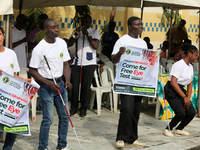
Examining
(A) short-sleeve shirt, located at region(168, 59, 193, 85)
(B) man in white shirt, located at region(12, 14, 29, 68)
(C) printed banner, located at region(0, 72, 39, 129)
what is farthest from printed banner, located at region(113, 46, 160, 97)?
(B) man in white shirt, located at region(12, 14, 29, 68)

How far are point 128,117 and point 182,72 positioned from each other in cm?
156

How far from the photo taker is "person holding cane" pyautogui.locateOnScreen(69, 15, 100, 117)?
7715mm

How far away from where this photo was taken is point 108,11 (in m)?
13.8

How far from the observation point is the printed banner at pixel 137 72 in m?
5.34

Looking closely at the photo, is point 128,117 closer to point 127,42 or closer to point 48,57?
point 127,42

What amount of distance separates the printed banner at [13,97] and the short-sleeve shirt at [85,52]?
352 cm

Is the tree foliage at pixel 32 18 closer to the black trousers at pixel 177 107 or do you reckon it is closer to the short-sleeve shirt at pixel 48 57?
the black trousers at pixel 177 107

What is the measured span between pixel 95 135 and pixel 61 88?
66.8 inches

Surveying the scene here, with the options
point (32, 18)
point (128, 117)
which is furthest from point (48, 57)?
point (32, 18)

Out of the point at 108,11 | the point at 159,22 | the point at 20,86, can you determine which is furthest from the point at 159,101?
the point at 159,22

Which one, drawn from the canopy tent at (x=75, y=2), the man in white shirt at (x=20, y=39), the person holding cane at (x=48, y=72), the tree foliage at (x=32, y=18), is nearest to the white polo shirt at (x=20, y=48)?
the man in white shirt at (x=20, y=39)

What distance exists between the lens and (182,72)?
626 cm

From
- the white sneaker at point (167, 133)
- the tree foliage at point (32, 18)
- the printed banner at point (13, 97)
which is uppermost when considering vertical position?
the tree foliage at point (32, 18)

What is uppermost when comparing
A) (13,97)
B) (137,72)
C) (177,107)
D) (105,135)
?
(137,72)
